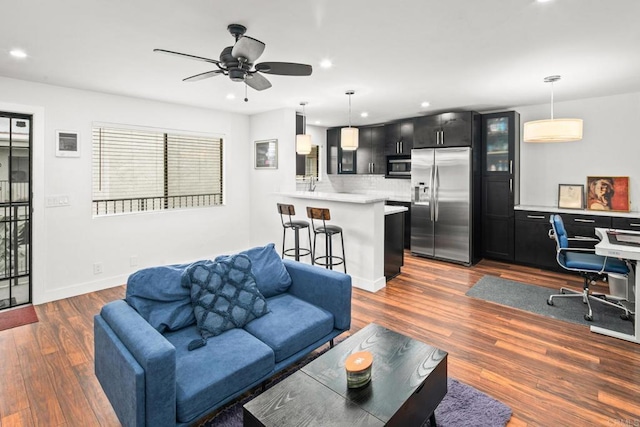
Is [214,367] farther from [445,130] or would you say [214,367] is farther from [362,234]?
[445,130]

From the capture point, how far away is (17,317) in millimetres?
3451

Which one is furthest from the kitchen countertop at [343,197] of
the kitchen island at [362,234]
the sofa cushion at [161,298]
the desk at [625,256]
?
the sofa cushion at [161,298]

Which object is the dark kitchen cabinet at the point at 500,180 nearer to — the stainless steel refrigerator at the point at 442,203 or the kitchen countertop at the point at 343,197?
the stainless steel refrigerator at the point at 442,203

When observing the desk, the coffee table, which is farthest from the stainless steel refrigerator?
the coffee table

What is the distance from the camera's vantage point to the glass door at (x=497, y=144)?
5.21m

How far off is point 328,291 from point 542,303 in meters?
2.72

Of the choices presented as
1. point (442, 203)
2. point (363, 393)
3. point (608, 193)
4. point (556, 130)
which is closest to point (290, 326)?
point (363, 393)

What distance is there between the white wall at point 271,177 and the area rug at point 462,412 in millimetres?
3294

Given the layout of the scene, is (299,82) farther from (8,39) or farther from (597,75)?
(597,75)

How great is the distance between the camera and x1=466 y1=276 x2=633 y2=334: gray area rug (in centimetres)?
327

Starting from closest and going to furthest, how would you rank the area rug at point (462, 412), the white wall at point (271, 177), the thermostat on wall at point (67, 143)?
the area rug at point (462, 412) < the thermostat on wall at point (67, 143) < the white wall at point (271, 177)

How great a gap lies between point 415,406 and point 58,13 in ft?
10.6

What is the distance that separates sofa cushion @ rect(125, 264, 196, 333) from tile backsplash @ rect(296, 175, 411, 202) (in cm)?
514

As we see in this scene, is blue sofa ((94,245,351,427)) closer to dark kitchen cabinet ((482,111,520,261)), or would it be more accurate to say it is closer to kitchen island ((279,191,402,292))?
kitchen island ((279,191,402,292))
